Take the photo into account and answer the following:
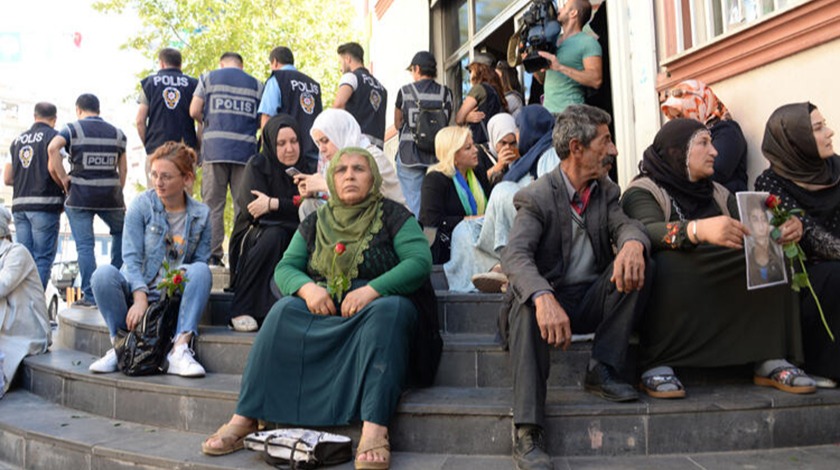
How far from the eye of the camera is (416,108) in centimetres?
641

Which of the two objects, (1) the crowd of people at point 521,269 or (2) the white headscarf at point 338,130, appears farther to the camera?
(2) the white headscarf at point 338,130

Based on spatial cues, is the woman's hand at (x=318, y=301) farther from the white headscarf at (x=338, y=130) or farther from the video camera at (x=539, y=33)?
the video camera at (x=539, y=33)

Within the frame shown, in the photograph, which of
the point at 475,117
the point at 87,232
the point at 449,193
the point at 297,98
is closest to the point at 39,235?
the point at 87,232

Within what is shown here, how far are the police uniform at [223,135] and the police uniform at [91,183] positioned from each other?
94 centimetres

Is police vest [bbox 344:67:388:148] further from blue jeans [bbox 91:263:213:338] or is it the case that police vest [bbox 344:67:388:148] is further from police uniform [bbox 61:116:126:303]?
blue jeans [bbox 91:263:213:338]

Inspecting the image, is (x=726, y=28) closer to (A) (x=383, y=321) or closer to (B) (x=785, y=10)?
(B) (x=785, y=10)

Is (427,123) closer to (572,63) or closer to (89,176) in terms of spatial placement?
(572,63)

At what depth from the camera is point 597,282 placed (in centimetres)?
320

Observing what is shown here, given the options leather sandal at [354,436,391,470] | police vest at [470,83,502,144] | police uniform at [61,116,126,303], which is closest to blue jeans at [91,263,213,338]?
leather sandal at [354,436,391,470]

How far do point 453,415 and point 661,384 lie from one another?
1.00m

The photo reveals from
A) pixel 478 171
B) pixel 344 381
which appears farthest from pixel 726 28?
pixel 344 381

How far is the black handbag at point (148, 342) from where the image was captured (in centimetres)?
385

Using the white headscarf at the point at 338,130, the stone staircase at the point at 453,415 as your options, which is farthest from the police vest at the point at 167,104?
the stone staircase at the point at 453,415

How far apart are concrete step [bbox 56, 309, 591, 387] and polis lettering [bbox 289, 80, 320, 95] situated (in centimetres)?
262
